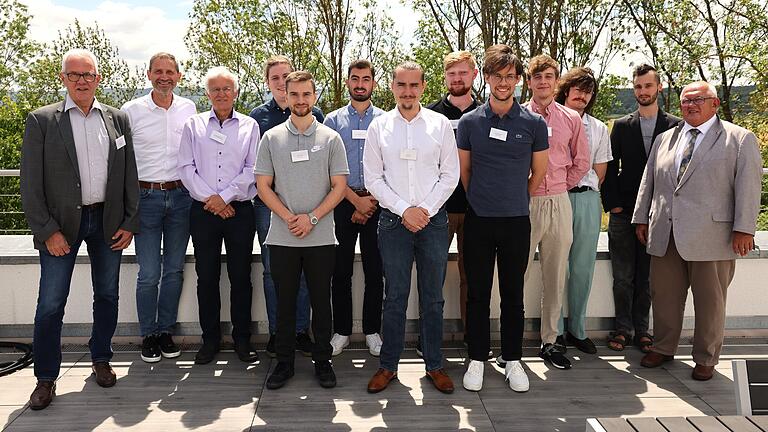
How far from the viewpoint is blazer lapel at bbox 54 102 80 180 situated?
125 inches

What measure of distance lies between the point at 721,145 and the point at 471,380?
6.08ft

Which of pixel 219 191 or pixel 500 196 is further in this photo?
pixel 219 191

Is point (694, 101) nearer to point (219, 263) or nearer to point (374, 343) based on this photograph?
point (374, 343)

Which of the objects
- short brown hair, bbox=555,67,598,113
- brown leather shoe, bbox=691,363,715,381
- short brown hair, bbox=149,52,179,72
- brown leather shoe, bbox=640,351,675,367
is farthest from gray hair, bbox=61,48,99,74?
brown leather shoe, bbox=691,363,715,381

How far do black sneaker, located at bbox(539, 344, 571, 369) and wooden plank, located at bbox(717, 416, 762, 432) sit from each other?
2.13 metres

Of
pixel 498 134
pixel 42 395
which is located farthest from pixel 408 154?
pixel 42 395

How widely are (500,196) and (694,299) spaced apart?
1364mm

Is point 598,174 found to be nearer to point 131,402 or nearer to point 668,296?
point 668,296

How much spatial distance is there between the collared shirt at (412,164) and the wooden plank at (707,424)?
182cm

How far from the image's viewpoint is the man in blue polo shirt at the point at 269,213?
152 inches

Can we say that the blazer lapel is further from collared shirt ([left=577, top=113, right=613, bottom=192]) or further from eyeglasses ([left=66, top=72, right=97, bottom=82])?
collared shirt ([left=577, top=113, right=613, bottom=192])

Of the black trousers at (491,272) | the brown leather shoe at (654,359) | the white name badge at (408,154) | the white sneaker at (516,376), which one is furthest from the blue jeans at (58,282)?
the brown leather shoe at (654,359)

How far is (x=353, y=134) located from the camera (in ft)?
12.5

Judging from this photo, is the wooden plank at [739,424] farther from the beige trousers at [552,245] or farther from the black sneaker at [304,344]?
the black sneaker at [304,344]
